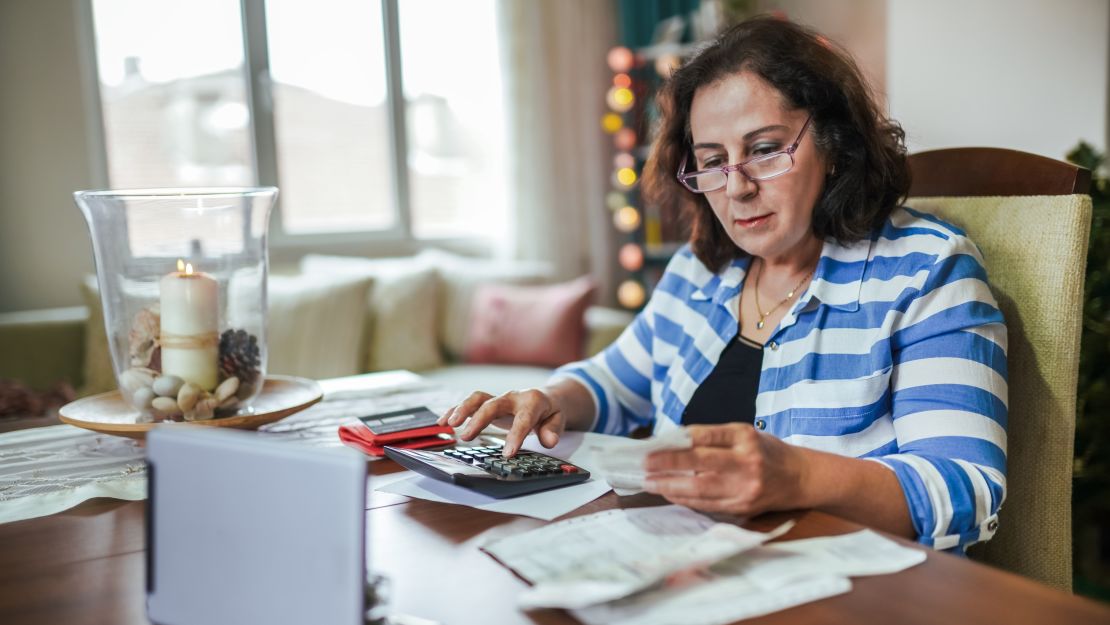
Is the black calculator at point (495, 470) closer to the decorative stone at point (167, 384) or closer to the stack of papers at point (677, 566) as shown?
the stack of papers at point (677, 566)

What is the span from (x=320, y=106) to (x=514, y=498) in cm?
336

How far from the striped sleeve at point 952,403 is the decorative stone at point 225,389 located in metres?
0.79

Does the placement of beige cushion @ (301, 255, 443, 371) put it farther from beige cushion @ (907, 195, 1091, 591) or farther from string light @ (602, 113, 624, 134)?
beige cushion @ (907, 195, 1091, 591)

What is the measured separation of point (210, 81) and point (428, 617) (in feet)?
11.4

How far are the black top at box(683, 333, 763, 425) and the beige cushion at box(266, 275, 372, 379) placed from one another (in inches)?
80.6

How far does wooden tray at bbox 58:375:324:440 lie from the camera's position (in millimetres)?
1109


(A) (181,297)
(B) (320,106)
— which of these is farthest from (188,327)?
(B) (320,106)

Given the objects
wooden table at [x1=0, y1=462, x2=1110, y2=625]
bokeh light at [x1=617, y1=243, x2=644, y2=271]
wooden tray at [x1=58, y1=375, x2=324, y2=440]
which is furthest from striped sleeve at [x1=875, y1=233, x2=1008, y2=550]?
bokeh light at [x1=617, y1=243, x2=644, y2=271]

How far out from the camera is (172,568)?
2.03 ft

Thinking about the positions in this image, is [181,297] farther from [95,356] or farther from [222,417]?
[95,356]

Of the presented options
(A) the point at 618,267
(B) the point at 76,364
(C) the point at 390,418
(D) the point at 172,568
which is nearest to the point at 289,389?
(C) the point at 390,418

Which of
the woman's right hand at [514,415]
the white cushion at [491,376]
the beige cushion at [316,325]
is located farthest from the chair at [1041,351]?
the beige cushion at [316,325]

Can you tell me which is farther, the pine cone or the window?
the window

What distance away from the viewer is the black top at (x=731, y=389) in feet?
4.21
